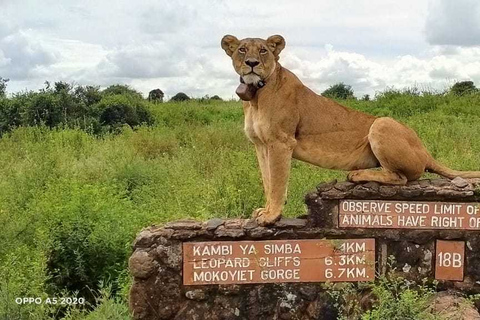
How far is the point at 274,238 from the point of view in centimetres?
522

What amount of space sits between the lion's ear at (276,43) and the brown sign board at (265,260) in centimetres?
159

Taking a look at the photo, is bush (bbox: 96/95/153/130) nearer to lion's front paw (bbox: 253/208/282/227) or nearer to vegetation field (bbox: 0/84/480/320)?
vegetation field (bbox: 0/84/480/320)

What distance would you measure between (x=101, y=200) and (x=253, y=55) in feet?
10.9

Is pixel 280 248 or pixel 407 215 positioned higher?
pixel 407 215

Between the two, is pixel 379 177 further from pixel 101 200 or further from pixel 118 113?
pixel 118 113

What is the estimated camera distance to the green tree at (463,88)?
69.0ft

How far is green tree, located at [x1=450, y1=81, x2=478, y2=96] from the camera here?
828 inches

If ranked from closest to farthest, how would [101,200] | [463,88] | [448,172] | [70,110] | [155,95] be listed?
[448,172] < [101,200] < [70,110] < [463,88] < [155,95]

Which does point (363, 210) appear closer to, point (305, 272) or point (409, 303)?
point (305, 272)

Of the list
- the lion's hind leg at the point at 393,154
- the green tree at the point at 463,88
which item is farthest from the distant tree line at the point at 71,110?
the lion's hind leg at the point at 393,154

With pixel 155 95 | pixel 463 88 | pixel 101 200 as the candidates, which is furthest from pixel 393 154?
pixel 155 95

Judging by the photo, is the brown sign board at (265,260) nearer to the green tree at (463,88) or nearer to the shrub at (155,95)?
the green tree at (463,88)

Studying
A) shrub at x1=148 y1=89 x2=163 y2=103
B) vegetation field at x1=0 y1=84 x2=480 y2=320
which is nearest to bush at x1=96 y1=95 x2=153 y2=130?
vegetation field at x1=0 y1=84 x2=480 y2=320

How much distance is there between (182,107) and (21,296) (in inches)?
648
